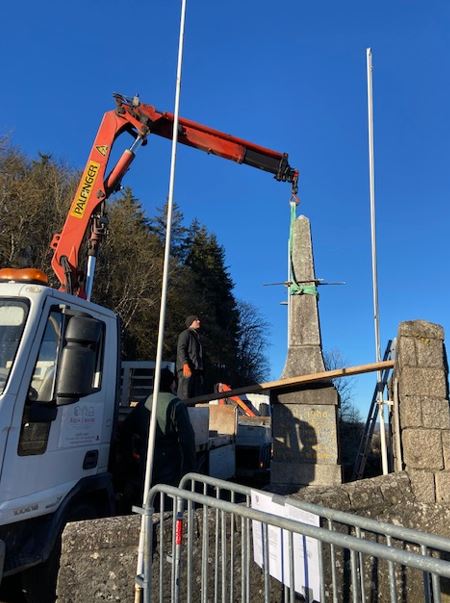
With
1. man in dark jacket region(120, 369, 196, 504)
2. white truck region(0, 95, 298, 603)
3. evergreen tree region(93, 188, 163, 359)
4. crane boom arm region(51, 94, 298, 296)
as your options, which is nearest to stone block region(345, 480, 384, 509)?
man in dark jacket region(120, 369, 196, 504)

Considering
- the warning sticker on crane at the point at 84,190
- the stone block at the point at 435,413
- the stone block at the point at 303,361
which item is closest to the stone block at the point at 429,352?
the stone block at the point at 435,413

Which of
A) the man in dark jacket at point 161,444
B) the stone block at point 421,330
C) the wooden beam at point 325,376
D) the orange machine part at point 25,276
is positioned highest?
the orange machine part at point 25,276

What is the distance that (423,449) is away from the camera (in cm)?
422

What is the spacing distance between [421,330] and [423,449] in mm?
1049

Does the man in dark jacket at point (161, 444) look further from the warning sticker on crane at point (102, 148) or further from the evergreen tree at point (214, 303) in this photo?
the evergreen tree at point (214, 303)

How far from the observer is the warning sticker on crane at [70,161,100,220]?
6680mm

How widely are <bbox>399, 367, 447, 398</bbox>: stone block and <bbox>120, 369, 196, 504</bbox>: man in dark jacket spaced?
2112 millimetres

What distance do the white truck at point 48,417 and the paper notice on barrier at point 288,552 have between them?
1.67 metres

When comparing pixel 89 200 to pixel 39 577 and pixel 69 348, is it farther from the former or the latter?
pixel 39 577

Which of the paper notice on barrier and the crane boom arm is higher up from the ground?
the crane boom arm

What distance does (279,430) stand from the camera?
5.71m

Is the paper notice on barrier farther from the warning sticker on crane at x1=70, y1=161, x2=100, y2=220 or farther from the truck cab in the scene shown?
the warning sticker on crane at x1=70, y1=161, x2=100, y2=220

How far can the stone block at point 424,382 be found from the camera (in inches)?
171

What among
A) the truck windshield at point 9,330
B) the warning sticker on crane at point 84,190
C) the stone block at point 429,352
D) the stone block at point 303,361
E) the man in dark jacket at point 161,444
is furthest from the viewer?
the warning sticker on crane at point 84,190
